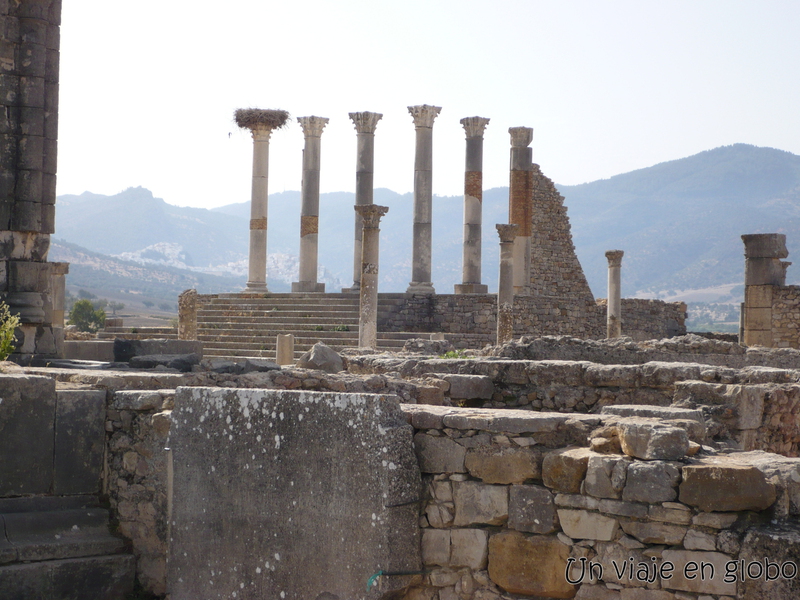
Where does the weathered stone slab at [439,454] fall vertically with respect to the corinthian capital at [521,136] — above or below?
below

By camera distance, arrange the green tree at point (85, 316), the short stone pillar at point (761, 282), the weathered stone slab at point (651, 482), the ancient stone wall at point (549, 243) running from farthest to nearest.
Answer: the green tree at point (85, 316) → the ancient stone wall at point (549, 243) → the short stone pillar at point (761, 282) → the weathered stone slab at point (651, 482)

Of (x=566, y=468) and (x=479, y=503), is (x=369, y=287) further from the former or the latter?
(x=566, y=468)

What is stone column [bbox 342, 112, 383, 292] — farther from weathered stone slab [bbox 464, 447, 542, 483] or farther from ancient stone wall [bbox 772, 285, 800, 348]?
weathered stone slab [bbox 464, 447, 542, 483]

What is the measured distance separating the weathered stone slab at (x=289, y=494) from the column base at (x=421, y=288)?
21.5m

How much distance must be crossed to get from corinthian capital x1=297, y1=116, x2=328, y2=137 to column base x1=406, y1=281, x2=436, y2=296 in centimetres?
653

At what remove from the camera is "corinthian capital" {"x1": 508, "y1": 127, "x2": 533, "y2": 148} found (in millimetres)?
27828

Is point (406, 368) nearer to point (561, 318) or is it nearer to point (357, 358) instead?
point (357, 358)

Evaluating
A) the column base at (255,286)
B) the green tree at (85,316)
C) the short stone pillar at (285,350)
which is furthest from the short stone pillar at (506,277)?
the green tree at (85,316)

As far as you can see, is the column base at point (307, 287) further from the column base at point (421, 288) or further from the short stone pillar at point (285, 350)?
the short stone pillar at point (285, 350)

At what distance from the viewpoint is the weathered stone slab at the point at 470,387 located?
7.21 meters

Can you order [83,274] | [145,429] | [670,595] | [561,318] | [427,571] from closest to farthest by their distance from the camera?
[670,595] < [427,571] < [145,429] < [561,318] < [83,274]

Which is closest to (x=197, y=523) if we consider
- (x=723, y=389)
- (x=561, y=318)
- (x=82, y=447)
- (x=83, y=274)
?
(x=82, y=447)

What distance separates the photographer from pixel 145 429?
18.4 feet

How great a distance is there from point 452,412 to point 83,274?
15314 cm
